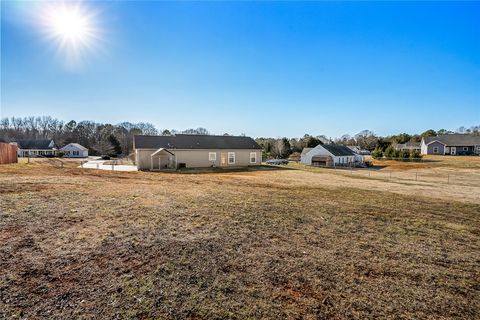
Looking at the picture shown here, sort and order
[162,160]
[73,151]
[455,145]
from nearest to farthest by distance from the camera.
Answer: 1. [162,160]
2. [455,145]
3. [73,151]

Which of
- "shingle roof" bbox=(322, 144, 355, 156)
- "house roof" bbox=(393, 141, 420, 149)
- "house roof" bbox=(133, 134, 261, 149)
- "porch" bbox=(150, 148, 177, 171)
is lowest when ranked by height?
"porch" bbox=(150, 148, 177, 171)

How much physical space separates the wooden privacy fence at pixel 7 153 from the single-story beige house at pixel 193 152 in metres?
11.5

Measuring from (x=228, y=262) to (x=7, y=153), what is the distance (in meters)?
30.6

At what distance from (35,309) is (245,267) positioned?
2.94 metres

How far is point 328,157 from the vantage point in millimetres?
39094

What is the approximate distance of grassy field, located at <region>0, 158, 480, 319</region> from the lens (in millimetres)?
3395

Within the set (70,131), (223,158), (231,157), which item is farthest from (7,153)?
(70,131)

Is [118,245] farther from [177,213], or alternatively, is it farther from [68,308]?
[177,213]

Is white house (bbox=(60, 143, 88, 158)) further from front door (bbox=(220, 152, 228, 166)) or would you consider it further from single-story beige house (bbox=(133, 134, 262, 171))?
front door (bbox=(220, 152, 228, 166))

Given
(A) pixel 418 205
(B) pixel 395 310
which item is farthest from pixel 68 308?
(A) pixel 418 205

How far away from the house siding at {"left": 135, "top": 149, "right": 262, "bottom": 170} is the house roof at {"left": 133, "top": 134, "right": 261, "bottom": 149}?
463 mm

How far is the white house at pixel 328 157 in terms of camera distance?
39031mm

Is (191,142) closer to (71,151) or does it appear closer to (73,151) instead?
(73,151)

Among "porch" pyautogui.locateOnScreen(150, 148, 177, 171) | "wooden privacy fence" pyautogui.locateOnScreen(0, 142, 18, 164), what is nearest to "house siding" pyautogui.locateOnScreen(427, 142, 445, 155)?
"porch" pyautogui.locateOnScreen(150, 148, 177, 171)
